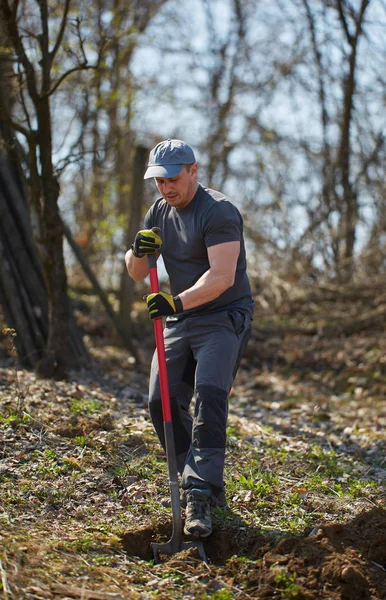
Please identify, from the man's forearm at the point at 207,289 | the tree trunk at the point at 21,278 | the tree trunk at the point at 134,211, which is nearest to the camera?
the man's forearm at the point at 207,289

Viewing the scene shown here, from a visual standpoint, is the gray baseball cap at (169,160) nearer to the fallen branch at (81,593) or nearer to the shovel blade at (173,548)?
the shovel blade at (173,548)

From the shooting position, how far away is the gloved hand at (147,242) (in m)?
4.18

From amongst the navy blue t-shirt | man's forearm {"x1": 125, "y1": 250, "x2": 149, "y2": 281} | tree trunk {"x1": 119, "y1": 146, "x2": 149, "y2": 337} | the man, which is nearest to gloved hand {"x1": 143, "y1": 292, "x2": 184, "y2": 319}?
the man

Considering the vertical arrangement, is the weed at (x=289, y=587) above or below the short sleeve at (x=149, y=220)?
below

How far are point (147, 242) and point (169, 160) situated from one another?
0.50m

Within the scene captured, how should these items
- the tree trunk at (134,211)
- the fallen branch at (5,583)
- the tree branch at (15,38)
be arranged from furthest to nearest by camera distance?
the tree trunk at (134,211), the tree branch at (15,38), the fallen branch at (5,583)

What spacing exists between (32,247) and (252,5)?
9.67 meters

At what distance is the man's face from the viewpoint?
4.11 m

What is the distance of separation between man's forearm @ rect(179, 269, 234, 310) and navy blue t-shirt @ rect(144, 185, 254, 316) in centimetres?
20

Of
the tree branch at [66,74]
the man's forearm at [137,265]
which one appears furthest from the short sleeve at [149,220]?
the tree branch at [66,74]

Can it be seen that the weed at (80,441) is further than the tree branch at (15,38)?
No

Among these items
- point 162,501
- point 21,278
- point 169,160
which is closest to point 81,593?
point 162,501

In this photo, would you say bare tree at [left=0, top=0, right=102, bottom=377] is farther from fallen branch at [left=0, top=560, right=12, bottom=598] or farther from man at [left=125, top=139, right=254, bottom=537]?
fallen branch at [left=0, top=560, right=12, bottom=598]

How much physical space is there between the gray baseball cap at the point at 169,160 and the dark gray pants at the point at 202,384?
0.88 meters
